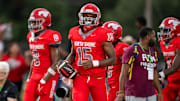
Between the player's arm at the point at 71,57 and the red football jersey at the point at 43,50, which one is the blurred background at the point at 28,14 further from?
the player's arm at the point at 71,57

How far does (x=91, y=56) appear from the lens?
6.62 m

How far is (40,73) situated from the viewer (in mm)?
7750

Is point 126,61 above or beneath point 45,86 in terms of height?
above

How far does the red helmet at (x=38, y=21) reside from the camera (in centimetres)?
793

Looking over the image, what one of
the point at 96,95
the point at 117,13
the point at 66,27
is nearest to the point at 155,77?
the point at 96,95

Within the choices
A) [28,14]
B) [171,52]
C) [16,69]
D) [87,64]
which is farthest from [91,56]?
[28,14]

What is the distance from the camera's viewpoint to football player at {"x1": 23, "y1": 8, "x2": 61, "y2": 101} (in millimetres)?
7531

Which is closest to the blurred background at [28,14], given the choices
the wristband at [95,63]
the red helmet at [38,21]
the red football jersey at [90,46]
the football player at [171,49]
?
the football player at [171,49]

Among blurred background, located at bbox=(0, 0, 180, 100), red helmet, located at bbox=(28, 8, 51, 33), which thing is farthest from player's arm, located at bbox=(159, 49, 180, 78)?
blurred background, located at bbox=(0, 0, 180, 100)

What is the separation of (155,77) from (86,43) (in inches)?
52.2

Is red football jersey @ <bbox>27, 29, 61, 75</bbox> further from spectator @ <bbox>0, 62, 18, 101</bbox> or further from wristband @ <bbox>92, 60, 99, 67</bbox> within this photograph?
wristband @ <bbox>92, 60, 99, 67</bbox>

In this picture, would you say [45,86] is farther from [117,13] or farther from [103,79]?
[117,13]

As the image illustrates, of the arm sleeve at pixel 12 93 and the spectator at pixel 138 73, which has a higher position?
the spectator at pixel 138 73

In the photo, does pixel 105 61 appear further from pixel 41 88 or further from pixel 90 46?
pixel 41 88
